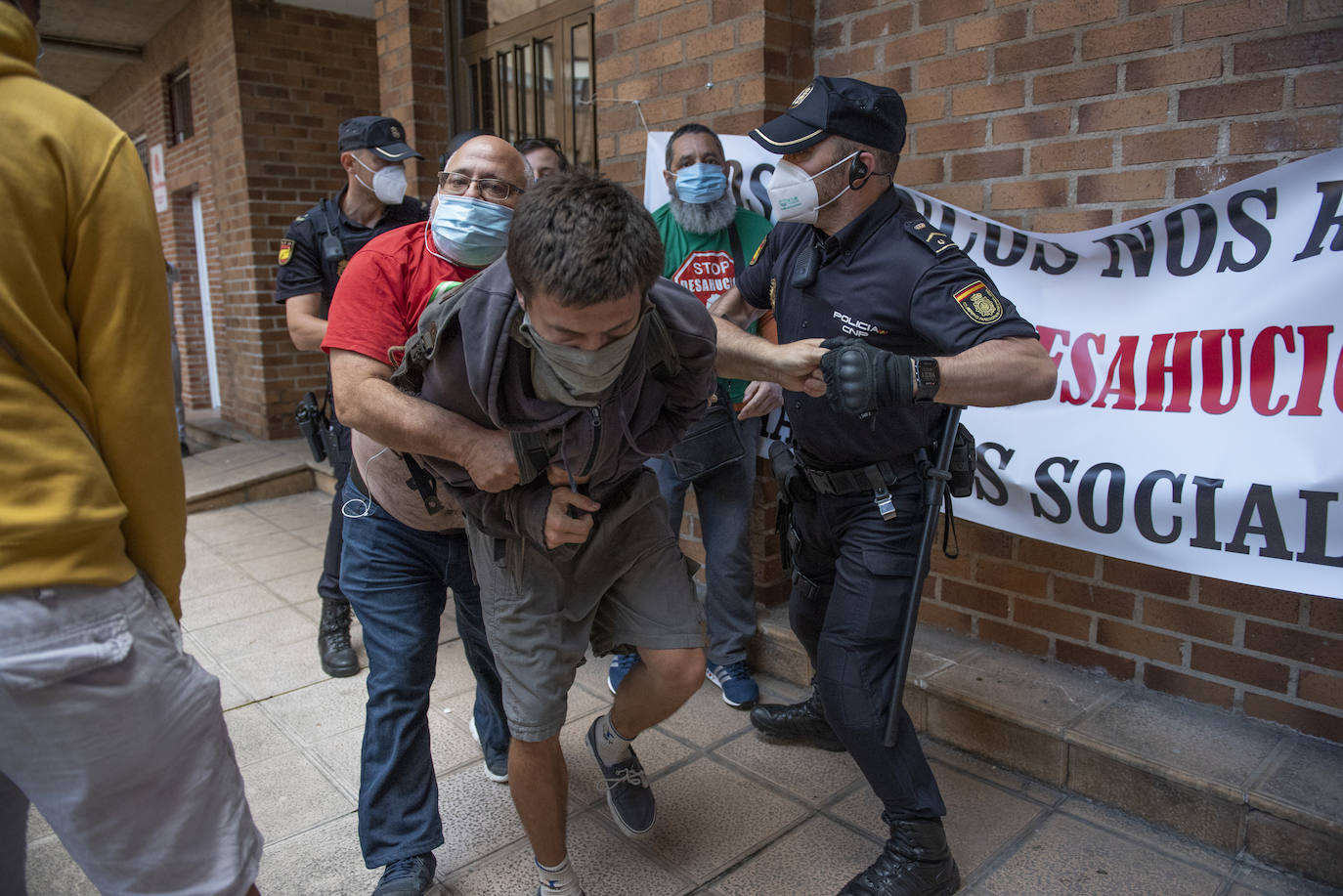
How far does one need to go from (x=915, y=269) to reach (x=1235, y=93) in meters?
1.17

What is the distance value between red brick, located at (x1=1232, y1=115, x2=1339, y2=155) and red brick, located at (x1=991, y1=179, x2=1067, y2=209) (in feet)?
1.62

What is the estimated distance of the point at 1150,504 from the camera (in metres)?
2.55

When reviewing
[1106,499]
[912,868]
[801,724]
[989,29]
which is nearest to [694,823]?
[801,724]

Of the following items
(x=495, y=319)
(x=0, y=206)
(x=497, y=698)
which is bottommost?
(x=497, y=698)

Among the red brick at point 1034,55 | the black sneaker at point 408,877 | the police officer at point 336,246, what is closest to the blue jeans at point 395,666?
the black sneaker at point 408,877

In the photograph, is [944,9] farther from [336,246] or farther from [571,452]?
[336,246]

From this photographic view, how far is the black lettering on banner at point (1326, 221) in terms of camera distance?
2234 millimetres

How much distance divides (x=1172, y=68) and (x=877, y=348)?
55.9 inches

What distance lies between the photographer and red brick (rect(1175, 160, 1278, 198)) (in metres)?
2.51

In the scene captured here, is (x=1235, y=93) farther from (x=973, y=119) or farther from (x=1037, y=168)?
(x=973, y=119)

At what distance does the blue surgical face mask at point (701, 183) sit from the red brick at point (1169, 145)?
1.33m

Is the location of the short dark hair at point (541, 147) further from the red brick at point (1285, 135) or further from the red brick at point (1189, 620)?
the red brick at point (1189, 620)

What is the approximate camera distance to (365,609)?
2256mm

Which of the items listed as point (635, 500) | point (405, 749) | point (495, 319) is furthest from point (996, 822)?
point (495, 319)
